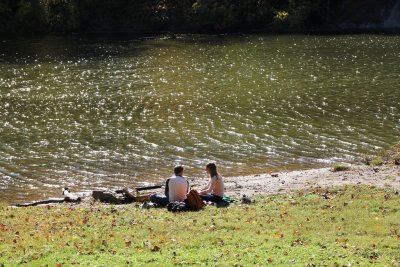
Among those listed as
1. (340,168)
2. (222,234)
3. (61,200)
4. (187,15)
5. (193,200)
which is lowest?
(61,200)

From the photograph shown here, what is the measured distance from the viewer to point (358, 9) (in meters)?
82.1

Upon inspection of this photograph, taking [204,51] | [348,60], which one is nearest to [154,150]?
[348,60]

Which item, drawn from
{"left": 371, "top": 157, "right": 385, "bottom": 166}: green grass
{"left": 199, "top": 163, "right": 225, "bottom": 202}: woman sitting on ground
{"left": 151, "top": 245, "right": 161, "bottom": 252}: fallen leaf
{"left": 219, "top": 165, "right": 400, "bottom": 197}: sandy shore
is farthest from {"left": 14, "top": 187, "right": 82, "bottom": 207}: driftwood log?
{"left": 371, "top": 157, "right": 385, "bottom": 166}: green grass

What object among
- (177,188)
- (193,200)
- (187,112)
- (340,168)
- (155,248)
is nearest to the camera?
(155,248)

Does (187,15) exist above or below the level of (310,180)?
above

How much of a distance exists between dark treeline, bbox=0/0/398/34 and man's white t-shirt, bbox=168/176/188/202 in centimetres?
6334

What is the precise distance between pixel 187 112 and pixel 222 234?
2174 cm

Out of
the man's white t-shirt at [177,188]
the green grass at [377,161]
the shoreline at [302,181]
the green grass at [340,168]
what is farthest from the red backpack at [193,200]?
the green grass at [377,161]

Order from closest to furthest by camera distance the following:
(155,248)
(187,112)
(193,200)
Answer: (155,248) < (193,200) < (187,112)

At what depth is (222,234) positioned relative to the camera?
47.5ft

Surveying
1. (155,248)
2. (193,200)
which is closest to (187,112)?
(193,200)

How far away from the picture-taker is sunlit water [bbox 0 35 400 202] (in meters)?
26.4

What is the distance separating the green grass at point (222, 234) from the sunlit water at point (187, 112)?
261 inches

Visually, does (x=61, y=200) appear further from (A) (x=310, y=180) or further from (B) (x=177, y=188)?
(A) (x=310, y=180)
